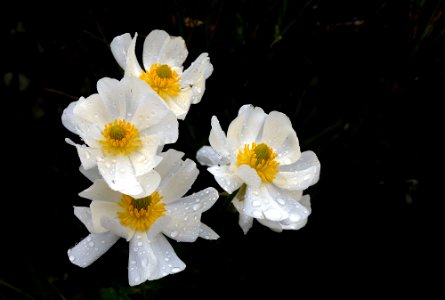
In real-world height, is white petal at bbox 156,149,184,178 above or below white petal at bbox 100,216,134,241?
above

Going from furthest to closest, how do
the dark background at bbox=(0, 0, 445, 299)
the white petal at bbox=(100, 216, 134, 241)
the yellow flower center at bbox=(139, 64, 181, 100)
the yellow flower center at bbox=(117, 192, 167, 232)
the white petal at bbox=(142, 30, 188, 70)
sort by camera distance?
1. the dark background at bbox=(0, 0, 445, 299)
2. the white petal at bbox=(142, 30, 188, 70)
3. the yellow flower center at bbox=(139, 64, 181, 100)
4. the yellow flower center at bbox=(117, 192, 167, 232)
5. the white petal at bbox=(100, 216, 134, 241)

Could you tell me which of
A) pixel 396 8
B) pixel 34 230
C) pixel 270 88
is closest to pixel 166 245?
pixel 34 230

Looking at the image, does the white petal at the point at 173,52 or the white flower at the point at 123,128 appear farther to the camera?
the white petal at the point at 173,52

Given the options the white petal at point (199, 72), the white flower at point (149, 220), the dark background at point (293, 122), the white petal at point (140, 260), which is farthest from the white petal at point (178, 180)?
the dark background at point (293, 122)

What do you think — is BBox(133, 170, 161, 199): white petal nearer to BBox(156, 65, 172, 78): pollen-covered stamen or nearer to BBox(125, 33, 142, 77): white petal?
BBox(125, 33, 142, 77): white petal

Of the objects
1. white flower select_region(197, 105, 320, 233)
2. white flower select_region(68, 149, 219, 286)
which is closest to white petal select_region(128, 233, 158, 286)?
white flower select_region(68, 149, 219, 286)

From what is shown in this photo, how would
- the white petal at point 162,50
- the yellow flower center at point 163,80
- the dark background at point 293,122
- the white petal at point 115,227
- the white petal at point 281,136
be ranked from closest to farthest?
1. the white petal at point 115,227
2. the white petal at point 281,136
3. the yellow flower center at point 163,80
4. the white petal at point 162,50
5. the dark background at point 293,122

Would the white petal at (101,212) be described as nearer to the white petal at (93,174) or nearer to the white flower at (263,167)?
the white petal at (93,174)

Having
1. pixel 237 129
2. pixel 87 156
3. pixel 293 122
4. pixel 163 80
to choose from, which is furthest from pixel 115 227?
pixel 293 122
